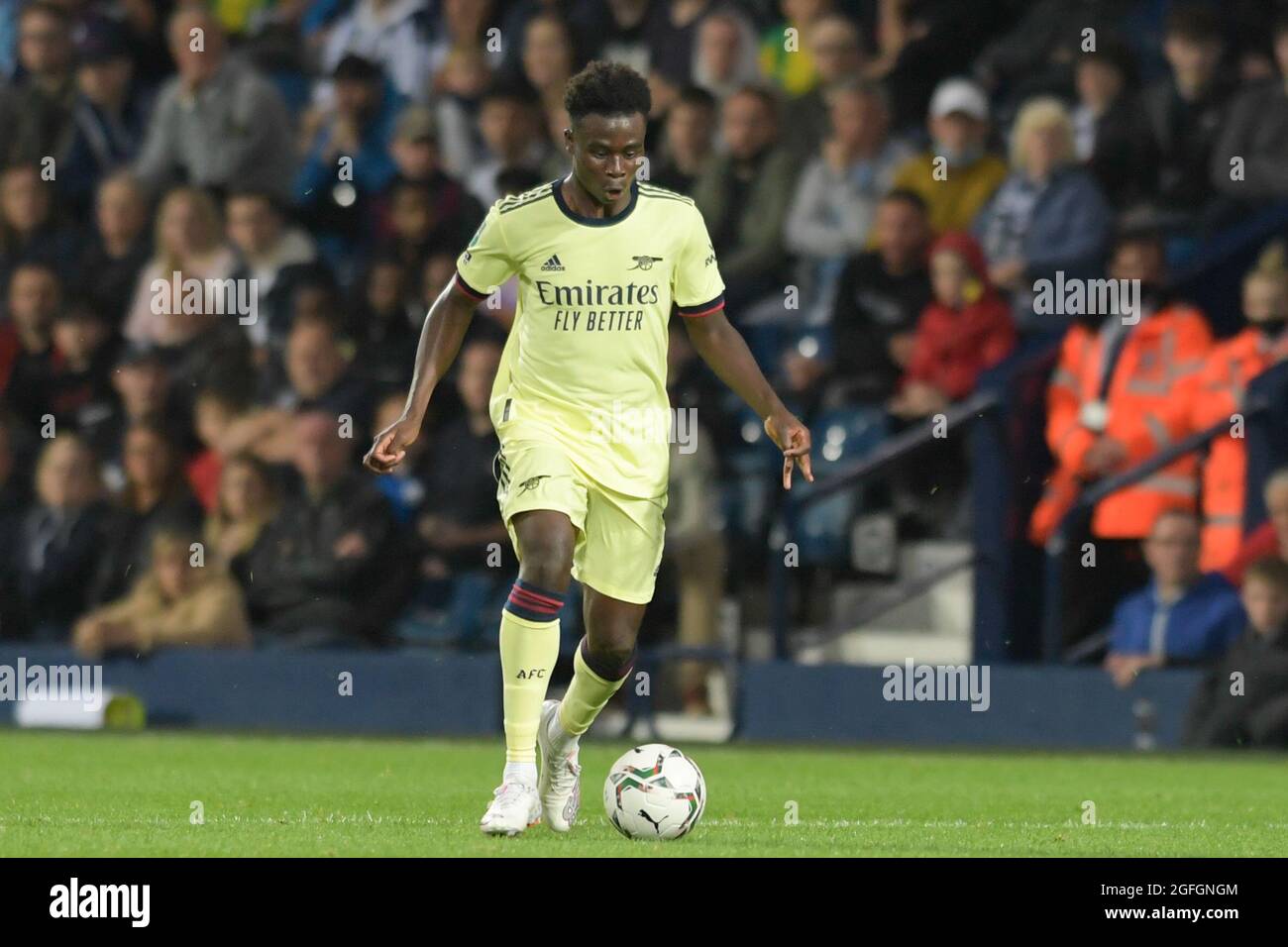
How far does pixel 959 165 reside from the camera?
14180mm

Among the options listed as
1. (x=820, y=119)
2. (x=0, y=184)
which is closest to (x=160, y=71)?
(x=0, y=184)

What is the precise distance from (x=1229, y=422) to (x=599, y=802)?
4878 millimetres

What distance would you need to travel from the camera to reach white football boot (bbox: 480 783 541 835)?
754 centimetres

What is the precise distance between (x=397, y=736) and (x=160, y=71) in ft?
17.7

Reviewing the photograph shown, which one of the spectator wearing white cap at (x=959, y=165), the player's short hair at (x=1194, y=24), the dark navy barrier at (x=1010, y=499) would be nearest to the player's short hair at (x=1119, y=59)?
the player's short hair at (x=1194, y=24)

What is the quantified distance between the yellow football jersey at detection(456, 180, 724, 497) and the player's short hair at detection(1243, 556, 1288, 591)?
5.12 metres

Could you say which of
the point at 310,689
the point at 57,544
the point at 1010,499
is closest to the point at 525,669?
the point at 1010,499

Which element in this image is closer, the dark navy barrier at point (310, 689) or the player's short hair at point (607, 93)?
the player's short hair at point (607, 93)

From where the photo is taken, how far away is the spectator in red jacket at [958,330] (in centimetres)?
1351

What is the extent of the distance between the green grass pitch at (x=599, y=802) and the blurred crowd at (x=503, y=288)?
4.22 ft

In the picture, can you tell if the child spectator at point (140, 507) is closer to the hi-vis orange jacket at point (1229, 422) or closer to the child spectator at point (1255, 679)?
the hi-vis orange jacket at point (1229, 422)

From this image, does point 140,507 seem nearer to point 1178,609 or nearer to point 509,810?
point 1178,609

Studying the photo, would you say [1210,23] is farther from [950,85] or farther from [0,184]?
[0,184]

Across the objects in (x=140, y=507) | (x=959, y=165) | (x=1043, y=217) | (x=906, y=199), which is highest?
(x=959, y=165)
